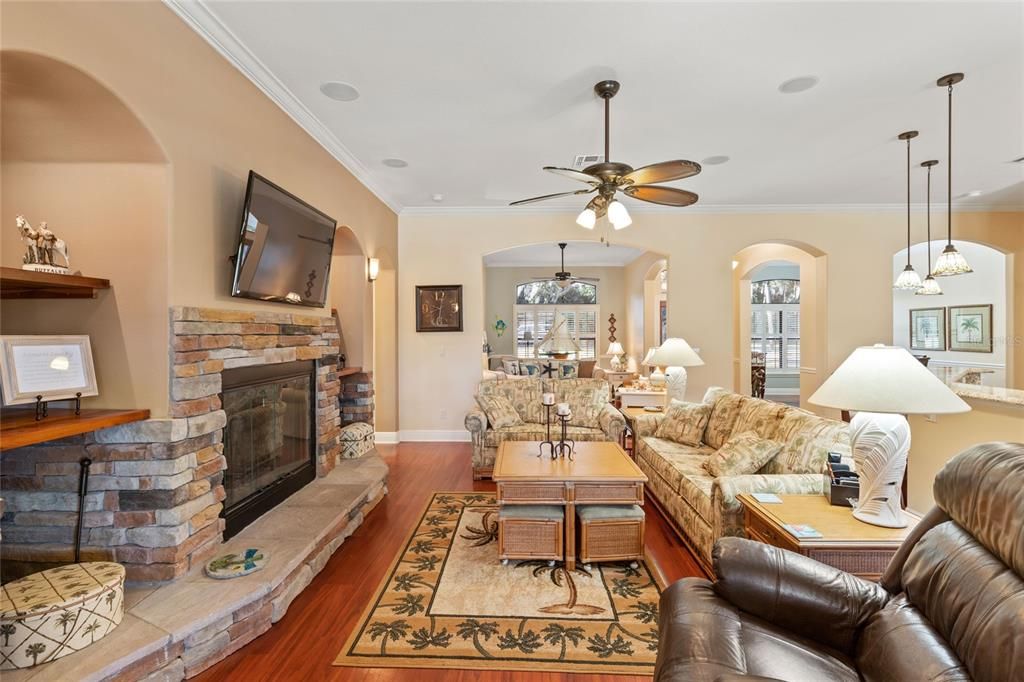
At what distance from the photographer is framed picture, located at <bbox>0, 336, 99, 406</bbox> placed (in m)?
1.74

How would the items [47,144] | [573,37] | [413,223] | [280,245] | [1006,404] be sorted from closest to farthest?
[47,144] < [573,37] < [280,245] < [1006,404] < [413,223]

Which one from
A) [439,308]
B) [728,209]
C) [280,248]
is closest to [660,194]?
[280,248]

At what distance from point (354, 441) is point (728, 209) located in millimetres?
5208

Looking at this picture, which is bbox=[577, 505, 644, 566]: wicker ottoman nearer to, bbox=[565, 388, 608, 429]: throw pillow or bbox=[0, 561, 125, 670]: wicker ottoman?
bbox=[565, 388, 608, 429]: throw pillow

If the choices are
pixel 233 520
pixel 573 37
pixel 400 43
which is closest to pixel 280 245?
pixel 400 43

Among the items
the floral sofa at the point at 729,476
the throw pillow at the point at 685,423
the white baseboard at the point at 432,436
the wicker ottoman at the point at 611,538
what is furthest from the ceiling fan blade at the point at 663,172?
the white baseboard at the point at 432,436

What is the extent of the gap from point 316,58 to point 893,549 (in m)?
3.82

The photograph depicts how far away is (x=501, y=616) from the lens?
247cm

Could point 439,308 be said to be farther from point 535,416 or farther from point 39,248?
point 39,248

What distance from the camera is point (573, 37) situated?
8.46ft

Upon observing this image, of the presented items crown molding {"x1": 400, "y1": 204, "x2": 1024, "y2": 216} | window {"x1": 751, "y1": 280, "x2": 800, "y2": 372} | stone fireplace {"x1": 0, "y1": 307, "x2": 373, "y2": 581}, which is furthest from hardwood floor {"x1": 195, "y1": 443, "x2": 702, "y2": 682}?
window {"x1": 751, "y1": 280, "x2": 800, "y2": 372}

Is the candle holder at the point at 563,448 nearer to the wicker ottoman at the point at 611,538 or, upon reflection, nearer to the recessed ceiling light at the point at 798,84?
the wicker ottoman at the point at 611,538

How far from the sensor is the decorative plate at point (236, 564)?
7.44 ft

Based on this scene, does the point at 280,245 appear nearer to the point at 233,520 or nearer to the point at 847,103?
the point at 233,520
